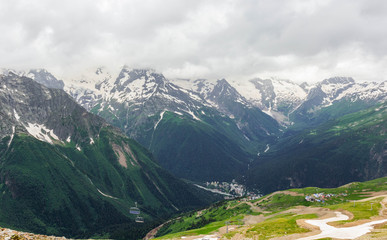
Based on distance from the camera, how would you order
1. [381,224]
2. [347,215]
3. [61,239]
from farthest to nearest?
1. [347,215]
2. [381,224]
3. [61,239]

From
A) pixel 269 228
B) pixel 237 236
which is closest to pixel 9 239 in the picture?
pixel 237 236

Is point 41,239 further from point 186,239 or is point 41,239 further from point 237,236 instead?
point 186,239

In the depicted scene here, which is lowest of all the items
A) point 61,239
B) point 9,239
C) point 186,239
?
point 186,239

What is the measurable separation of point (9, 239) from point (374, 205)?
165 meters

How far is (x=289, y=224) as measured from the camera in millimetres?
127125

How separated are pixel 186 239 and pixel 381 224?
90290 millimetres

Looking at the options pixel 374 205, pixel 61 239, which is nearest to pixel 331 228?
pixel 374 205

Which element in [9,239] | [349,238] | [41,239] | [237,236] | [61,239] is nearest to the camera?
[9,239]

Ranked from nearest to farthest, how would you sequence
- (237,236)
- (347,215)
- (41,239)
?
(41,239) < (237,236) < (347,215)

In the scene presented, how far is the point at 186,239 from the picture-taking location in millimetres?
154250

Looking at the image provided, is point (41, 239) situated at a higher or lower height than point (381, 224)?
higher

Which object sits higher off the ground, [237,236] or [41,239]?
[41,239]

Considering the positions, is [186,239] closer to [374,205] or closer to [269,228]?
[269,228]

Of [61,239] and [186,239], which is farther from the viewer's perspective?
[186,239]
